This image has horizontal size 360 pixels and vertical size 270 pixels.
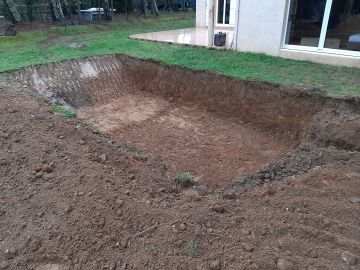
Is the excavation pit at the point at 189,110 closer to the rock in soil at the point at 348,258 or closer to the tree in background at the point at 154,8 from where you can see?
the rock in soil at the point at 348,258

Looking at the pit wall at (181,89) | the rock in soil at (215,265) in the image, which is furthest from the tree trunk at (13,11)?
the rock in soil at (215,265)

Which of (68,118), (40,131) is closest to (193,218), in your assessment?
(40,131)

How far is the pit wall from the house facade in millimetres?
2780

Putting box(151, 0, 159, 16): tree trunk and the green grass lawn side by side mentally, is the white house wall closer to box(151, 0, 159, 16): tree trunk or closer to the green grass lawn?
the green grass lawn

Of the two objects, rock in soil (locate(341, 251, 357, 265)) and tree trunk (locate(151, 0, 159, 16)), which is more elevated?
tree trunk (locate(151, 0, 159, 16))

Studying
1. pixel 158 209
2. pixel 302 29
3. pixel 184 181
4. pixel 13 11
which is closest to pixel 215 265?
pixel 158 209

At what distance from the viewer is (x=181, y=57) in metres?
9.55

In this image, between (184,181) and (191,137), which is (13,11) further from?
(184,181)

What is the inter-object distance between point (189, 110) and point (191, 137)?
1417 mm

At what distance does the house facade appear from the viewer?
8.24 meters

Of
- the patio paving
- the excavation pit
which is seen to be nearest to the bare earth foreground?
the excavation pit

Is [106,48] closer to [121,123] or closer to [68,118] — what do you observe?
[121,123]

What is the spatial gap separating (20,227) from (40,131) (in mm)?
2409

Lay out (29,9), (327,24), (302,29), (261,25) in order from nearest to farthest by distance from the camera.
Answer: (327,24)
(302,29)
(261,25)
(29,9)
